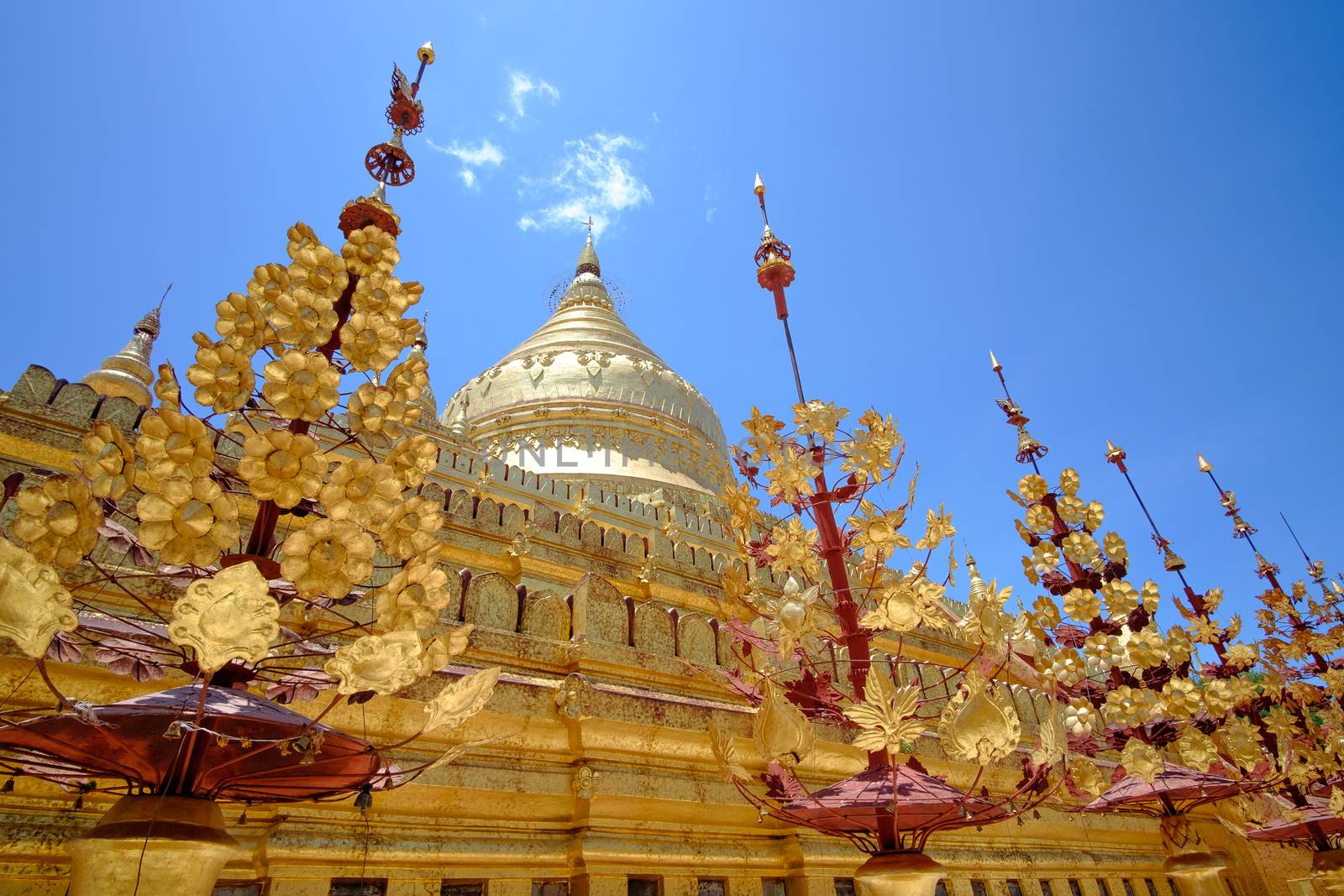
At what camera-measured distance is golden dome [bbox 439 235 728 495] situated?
2770cm

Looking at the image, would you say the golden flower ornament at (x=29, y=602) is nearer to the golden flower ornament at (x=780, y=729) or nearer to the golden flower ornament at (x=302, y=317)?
the golden flower ornament at (x=302, y=317)

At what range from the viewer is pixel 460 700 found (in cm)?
347

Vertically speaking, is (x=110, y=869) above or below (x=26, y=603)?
below

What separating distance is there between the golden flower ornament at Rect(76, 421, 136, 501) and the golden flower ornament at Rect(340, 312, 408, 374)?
1.08m

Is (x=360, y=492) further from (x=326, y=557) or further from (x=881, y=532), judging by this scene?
(x=881, y=532)

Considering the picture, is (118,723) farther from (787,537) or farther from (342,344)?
(787,537)

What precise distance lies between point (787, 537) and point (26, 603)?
14.3ft

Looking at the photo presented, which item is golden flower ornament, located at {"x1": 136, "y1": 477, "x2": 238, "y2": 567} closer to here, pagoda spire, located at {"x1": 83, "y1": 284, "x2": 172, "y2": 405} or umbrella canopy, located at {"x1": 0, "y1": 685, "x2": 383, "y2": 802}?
umbrella canopy, located at {"x1": 0, "y1": 685, "x2": 383, "y2": 802}

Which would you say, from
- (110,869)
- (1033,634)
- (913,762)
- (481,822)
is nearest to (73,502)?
(110,869)

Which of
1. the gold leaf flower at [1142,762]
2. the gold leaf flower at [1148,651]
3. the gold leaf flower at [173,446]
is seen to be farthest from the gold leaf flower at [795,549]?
the gold leaf flower at [173,446]

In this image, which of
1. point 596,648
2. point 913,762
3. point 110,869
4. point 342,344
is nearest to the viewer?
point 110,869

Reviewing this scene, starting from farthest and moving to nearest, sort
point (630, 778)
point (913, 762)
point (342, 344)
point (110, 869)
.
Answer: point (630, 778) → point (913, 762) → point (342, 344) → point (110, 869)

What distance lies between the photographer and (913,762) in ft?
16.7

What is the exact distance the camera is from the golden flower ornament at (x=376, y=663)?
104 inches
